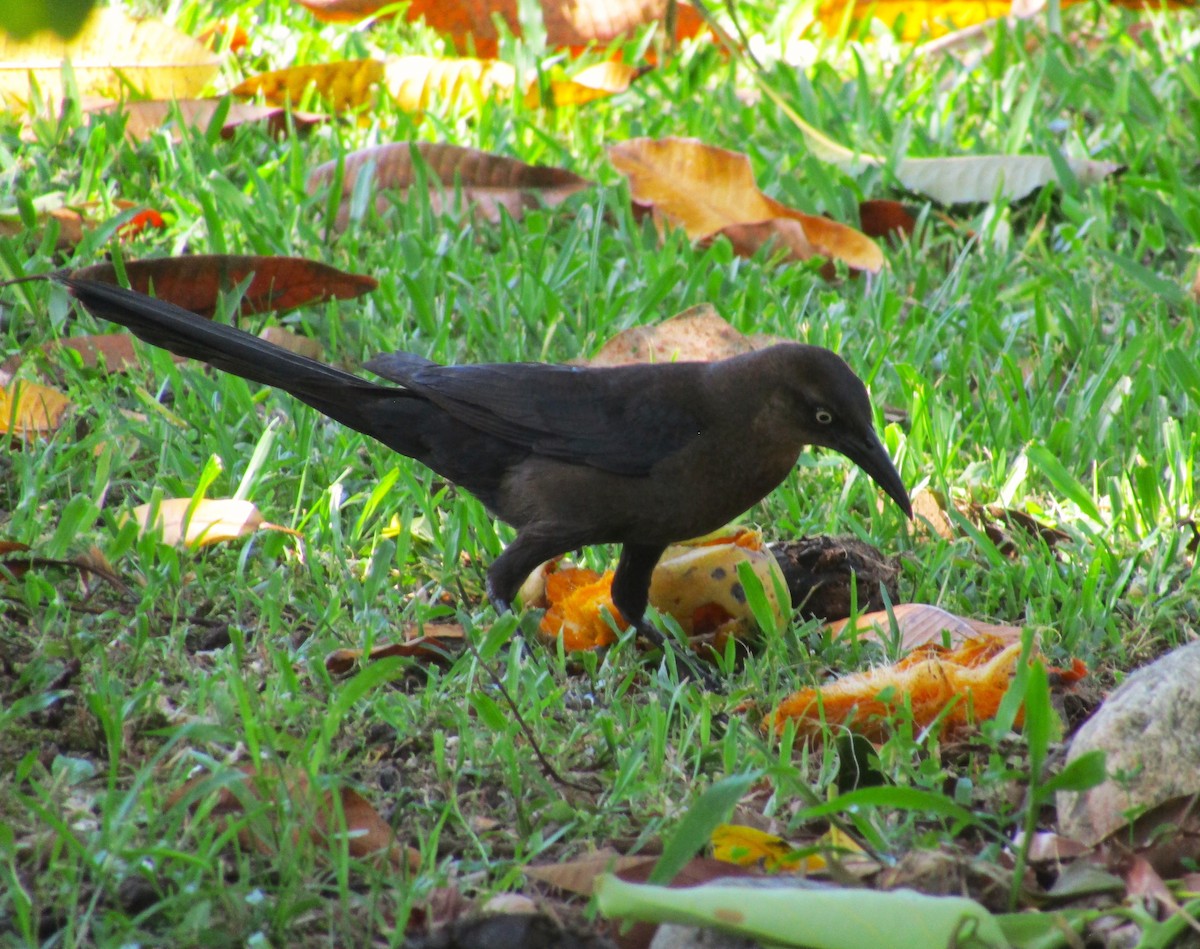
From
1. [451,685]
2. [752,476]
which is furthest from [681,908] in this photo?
[752,476]

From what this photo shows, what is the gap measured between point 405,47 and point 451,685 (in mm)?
4151

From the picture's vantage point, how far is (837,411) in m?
3.47

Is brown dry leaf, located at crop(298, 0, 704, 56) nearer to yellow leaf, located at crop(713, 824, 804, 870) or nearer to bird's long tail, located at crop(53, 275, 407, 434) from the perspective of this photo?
bird's long tail, located at crop(53, 275, 407, 434)

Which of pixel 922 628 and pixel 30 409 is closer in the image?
pixel 922 628

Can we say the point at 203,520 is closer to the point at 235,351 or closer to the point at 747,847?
the point at 235,351

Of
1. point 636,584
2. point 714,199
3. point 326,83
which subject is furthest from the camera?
point 326,83

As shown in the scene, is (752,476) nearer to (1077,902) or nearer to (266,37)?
(1077,902)

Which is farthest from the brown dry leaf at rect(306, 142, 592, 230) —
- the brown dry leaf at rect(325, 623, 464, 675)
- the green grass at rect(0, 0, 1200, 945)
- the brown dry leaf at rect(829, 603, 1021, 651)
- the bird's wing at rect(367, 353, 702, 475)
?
the brown dry leaf at rect(829, 603, 1021, 651)

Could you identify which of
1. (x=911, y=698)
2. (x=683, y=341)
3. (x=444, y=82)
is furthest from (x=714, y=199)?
(x=911, y=698)

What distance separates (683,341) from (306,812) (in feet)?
7.56

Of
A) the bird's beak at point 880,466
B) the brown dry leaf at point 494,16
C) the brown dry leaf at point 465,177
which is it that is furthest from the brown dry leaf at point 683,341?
the brown dry leaf at point 494,16

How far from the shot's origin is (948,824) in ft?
8.55

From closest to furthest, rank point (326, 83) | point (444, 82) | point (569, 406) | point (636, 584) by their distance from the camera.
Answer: point (636, 584) → point (569, 406) → point (326, 83) → point (444, 82)

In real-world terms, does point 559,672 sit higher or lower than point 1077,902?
lower
